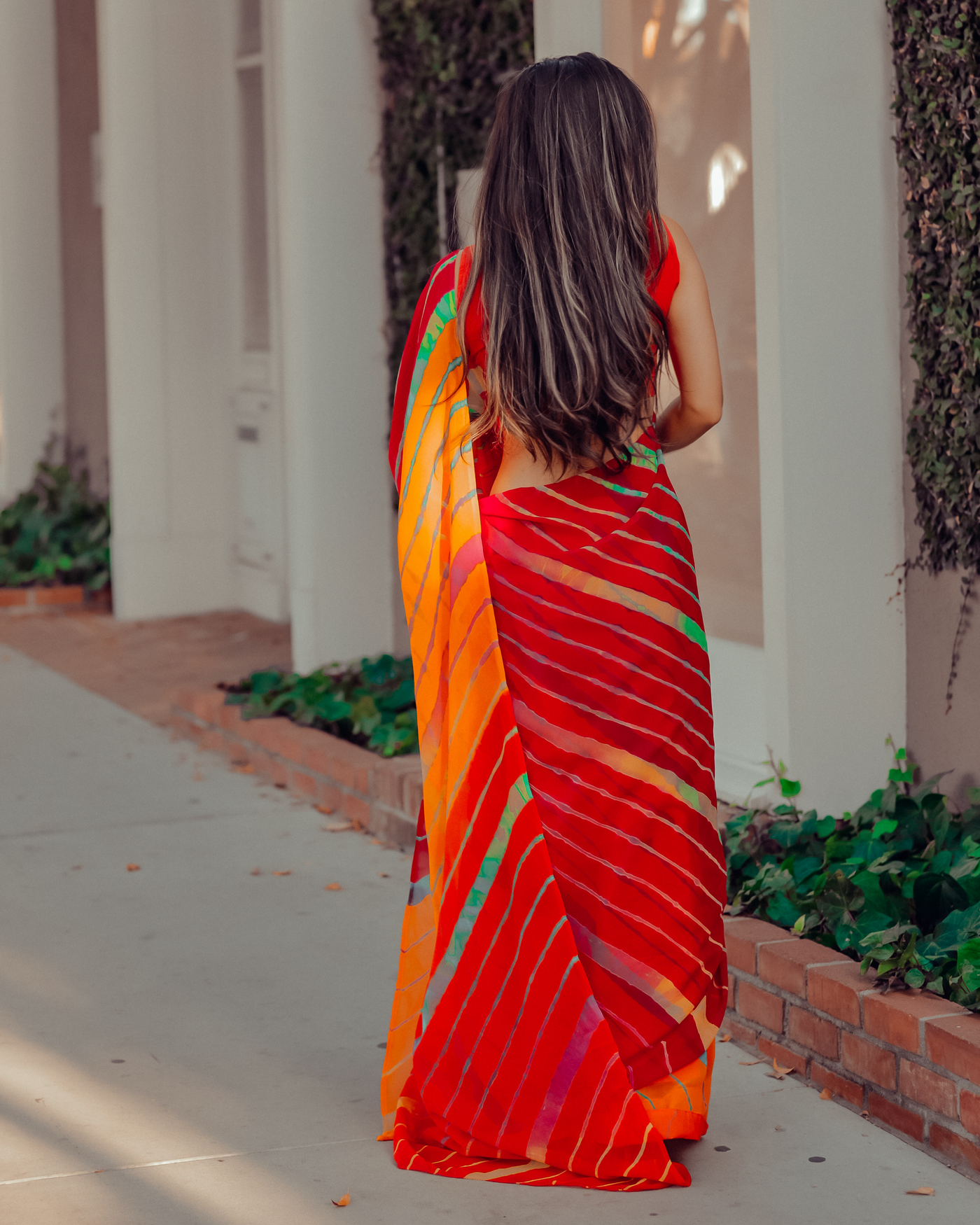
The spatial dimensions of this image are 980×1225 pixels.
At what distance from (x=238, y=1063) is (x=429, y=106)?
375cm

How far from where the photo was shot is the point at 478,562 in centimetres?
271

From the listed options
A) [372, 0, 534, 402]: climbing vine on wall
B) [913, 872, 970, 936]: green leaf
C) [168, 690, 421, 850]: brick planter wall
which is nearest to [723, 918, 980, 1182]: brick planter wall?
[913, 872, 970, 936]: green leaf

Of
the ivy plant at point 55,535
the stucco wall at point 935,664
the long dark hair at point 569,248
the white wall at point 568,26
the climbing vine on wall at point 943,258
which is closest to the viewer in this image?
the long dark hair at point 569,248

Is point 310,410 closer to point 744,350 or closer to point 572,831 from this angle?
point 744,350

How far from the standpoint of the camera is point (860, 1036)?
9.70 feet

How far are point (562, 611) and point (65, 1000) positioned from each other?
1576 millimetres

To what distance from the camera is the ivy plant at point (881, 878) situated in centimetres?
298

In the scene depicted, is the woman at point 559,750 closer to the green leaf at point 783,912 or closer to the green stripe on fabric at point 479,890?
the green stripe on fabric at point 479,890

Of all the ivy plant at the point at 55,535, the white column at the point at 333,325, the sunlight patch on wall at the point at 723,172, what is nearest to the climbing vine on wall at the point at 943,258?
the sunlight patch on wall at the point at 723,172

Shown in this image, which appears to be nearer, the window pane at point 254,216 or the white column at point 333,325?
the white column at point 333,325

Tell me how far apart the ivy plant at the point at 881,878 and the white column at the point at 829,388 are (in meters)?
0.14

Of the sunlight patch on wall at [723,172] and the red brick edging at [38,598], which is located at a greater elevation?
the sunlight patch on wall at [723,172]

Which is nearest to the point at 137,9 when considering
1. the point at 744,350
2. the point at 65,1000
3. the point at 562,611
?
the point at 744,350

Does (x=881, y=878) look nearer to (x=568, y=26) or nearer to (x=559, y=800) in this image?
(x=559, y=800)
